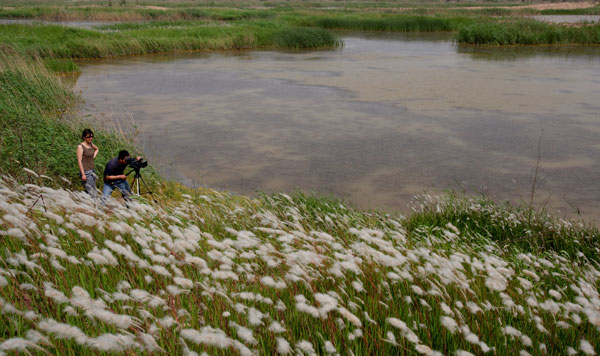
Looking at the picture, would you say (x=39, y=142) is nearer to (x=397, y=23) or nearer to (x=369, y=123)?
(x=369, y=123)

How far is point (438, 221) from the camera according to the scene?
667 cm

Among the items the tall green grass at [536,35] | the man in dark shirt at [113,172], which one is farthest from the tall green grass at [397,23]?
the man in dark shirt at [113,172]

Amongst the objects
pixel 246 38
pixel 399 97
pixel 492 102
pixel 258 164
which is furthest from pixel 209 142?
pixel 246 38

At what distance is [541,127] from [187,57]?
2353cm

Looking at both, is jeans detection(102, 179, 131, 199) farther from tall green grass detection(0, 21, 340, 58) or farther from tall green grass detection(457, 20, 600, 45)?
tall green grass detection(457, 20, 600, 45)

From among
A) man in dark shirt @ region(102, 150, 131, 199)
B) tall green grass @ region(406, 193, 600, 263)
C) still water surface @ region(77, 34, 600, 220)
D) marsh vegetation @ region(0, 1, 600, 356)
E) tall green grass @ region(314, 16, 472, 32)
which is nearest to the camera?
marsh vegetation @ region(0, 1, 600, 356)

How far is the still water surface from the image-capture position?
9867 mm

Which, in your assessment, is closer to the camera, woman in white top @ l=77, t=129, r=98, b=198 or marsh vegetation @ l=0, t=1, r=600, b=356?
marsh vegetation @ l=0, t=1, r=600, b=356

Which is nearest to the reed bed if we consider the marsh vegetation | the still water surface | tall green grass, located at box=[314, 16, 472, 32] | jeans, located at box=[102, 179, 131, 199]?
A: the marsh vegetation

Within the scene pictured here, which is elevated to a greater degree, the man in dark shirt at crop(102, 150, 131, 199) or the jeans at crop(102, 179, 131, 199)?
the man in dark shirt at crop(102, 150, 131, 199)

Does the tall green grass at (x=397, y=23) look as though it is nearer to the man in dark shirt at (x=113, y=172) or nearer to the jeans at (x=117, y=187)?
the jeans at (x=117, y=187)

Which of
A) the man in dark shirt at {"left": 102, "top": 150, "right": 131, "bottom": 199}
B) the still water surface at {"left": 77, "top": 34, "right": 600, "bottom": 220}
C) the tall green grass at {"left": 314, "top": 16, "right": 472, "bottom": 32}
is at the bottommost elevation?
the still water surface at {"left": 77, "top": 34, "right": 600, "bottom": 220}

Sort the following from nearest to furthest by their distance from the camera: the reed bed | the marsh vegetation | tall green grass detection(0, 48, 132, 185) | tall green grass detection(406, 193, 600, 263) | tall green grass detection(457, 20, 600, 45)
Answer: the reed bed < the marsh vegetation < tall green grass detection(406, 193, 600, 263) < tall green grass detection(0, 48, 132, 185) < tall green grass detection(457, 20, 600, 45)

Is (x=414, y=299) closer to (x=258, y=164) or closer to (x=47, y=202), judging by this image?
(x=47, y=202)
